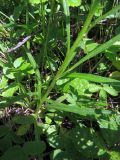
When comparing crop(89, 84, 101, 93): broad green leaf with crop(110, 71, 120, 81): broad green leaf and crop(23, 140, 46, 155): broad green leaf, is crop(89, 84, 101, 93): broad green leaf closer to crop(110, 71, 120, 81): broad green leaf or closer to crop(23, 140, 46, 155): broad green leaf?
crop(110, 71, 120, 81): broad green leaf

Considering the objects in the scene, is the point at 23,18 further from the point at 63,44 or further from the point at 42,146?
the point at 42,146

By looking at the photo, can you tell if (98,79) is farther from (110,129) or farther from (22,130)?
(22,130)

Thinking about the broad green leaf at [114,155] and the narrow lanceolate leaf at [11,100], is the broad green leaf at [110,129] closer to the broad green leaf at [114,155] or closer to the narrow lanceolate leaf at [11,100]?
the broad green leaf at [114,155]

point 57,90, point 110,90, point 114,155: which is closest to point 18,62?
point 57,90

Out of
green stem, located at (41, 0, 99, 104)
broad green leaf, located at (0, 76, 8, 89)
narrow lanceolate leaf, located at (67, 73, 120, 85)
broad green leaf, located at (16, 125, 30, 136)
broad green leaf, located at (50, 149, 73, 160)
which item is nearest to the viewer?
green stem, located at (41, 0, 99, 104)

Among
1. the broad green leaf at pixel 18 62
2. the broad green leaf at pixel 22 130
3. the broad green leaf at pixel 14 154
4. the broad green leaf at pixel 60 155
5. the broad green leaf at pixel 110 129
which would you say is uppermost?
the broad green leaf at pixel 18 62

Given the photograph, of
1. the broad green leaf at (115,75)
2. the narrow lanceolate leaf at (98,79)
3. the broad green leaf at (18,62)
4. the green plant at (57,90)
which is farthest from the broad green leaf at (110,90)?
the broad green leaf at (18,62)

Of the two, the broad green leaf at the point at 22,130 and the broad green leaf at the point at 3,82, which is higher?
the broad green leaf at the point at 3,82

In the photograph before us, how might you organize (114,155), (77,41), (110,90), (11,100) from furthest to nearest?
(110,90)
(11,100)
(114,155)
(77,41)

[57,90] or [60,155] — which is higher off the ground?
→ [57,90]

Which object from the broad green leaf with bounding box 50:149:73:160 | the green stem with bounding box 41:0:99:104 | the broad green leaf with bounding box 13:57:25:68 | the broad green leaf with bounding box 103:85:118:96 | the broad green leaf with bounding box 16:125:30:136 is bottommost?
the broad green leaf with bounding box 50:149:73:160

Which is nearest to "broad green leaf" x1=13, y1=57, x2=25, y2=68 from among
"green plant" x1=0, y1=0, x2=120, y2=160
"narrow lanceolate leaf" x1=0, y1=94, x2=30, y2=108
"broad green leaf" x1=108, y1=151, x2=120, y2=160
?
"green plant" x1=0, y1=0, x2=120, y2=160
